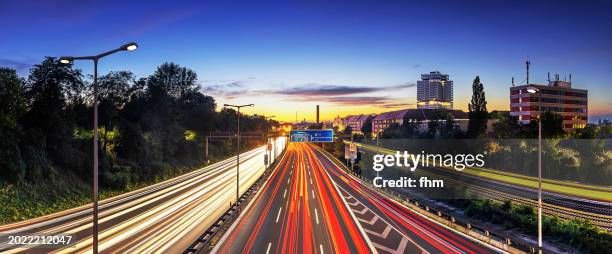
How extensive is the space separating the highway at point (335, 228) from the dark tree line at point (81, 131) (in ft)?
68.3

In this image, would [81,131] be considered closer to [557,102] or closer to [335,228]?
[335,228]

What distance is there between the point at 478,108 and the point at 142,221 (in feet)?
227

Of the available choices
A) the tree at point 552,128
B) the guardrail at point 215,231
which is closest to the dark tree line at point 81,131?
the guardrail at point 215,231

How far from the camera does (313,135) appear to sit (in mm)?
65688

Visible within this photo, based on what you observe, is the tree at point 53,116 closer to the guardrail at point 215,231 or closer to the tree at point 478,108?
the guardrail at point 215,231

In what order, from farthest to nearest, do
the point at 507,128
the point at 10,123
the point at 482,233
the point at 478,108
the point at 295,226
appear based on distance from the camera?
the point at 478,108, the point at 507,128, the point at 10,123, the point at 295,226, the point at 482,233

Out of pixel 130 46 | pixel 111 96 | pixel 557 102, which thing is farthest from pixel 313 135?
pixel 557 102

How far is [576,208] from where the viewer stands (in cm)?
4491

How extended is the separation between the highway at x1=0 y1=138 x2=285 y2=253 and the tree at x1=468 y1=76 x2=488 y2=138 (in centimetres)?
5197

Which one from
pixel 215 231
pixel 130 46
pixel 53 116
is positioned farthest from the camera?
pixel 53 116

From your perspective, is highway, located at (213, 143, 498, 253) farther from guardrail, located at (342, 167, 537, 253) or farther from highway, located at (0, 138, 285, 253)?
highway, located at (0, 138, 285, 253)

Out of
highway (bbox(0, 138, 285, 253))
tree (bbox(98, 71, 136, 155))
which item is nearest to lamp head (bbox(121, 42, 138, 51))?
highway (bbox(0, 138, 285, 253))

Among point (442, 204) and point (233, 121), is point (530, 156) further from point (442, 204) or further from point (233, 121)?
point (233, 121)

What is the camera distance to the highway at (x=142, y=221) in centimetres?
2503
